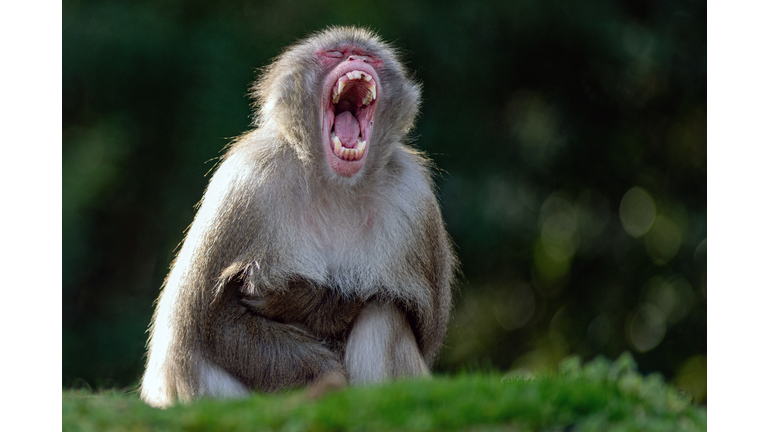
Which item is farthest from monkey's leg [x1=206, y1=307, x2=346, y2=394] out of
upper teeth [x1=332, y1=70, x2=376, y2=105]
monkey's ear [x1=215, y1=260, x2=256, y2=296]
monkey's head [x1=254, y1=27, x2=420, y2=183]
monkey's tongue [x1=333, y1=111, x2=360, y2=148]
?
upper teeth [x1=332, y1=70, x2=376, y2=105]

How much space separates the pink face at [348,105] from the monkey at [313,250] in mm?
11

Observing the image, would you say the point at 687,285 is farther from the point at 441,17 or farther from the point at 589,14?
the point at 441,17

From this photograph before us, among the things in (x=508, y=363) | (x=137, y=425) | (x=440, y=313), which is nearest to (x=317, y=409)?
(x=137, y=425)

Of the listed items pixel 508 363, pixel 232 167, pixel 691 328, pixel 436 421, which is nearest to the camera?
pixel 436 421

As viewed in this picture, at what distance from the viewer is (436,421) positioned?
13.1 feet

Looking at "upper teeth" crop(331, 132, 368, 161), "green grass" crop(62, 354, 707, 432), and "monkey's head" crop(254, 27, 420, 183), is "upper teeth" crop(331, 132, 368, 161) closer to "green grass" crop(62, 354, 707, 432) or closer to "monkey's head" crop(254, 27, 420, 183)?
"monkey's head" crop(254, 27, 420, 183)

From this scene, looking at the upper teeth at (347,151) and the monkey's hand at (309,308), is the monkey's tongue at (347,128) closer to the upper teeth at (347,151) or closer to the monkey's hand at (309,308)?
the upper teeth at (347,151)

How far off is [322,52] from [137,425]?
3.09 metres

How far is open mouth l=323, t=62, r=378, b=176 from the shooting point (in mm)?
5762

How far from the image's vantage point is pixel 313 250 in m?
5.68

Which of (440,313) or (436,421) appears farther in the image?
(440,313)

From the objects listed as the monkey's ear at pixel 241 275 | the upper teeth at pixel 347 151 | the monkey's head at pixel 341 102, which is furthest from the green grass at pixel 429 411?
the monkey's head at pixel 341 102

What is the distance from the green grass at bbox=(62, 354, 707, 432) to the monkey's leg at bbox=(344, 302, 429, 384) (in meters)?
1.06

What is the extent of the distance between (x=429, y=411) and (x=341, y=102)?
2.79 m
